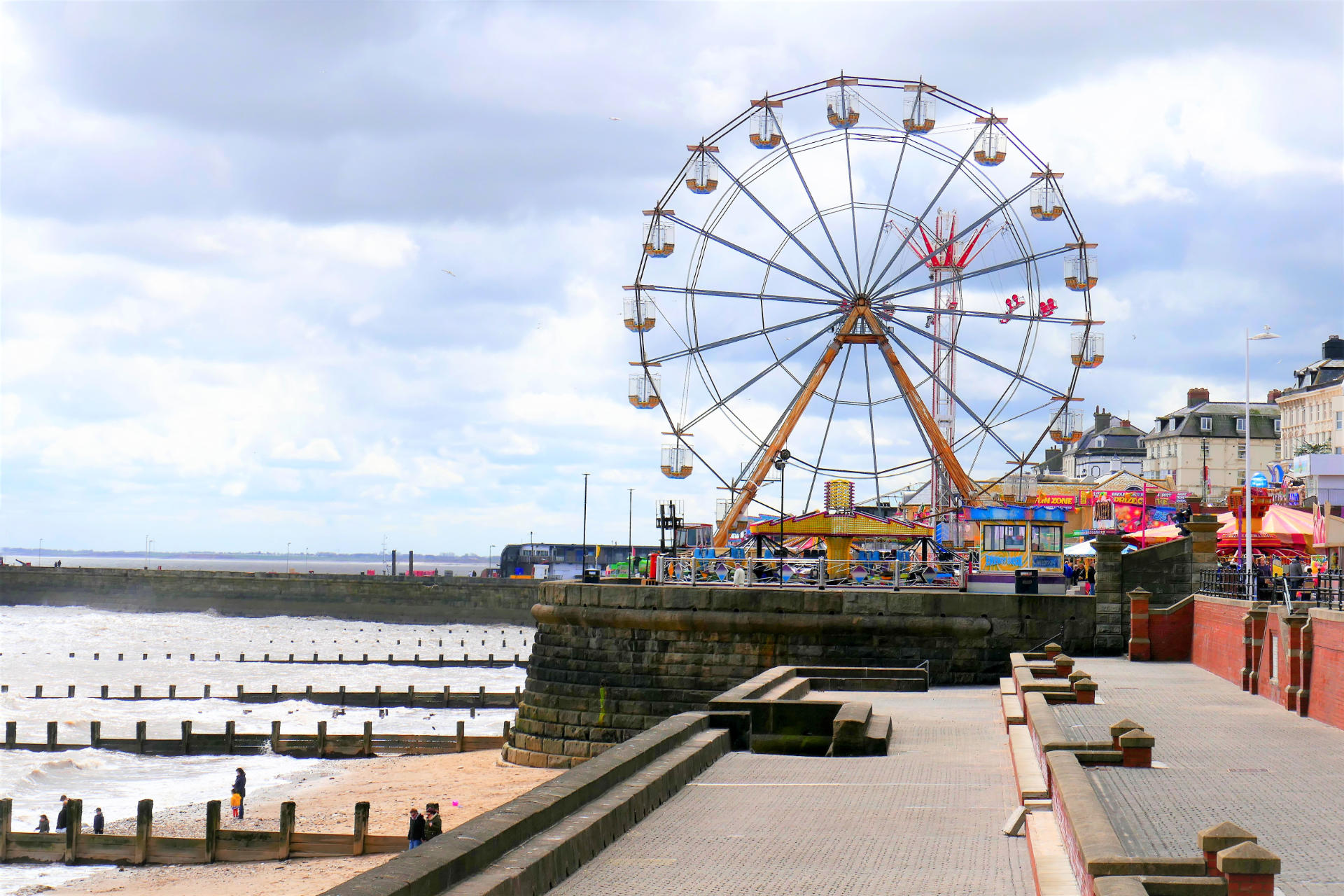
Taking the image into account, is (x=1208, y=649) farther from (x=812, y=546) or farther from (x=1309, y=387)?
(x=1309, y=387)

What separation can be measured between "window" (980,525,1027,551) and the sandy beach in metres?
12.4

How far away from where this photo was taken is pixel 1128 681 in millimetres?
24484

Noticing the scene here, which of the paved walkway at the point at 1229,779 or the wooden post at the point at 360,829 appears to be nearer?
the paved walkway at the point at 1229,779

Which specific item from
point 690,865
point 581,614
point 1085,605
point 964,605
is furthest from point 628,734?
point 690,865

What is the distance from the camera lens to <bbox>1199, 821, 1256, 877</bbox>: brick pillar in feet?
25.6

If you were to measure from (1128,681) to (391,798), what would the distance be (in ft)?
61.7

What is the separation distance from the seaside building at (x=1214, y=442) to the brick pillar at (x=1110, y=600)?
83.5 metres

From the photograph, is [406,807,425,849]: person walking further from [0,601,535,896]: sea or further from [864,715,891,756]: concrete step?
[0,601,535,896]: sea

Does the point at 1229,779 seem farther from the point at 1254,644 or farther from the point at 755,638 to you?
the point at 755,638

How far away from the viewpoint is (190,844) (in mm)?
29891

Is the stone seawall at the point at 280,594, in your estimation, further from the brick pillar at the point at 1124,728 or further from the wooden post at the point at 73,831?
the brick pillar at the point at 1124,728

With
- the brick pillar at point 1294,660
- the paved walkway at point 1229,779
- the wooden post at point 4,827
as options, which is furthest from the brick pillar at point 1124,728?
the wooden post at point 4,827

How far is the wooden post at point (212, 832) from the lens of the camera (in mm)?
29297

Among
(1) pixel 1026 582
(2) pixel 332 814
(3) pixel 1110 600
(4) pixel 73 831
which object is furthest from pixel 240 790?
(3) pixel 1110 600
